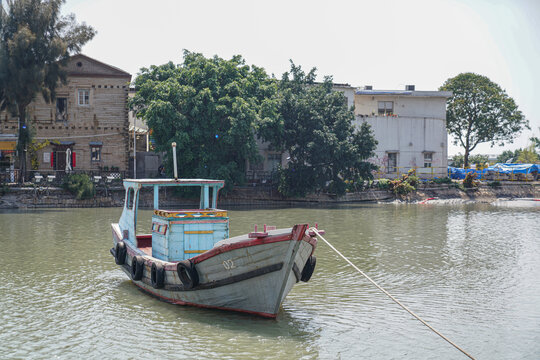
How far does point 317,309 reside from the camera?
10.4m

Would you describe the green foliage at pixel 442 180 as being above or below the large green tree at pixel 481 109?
below

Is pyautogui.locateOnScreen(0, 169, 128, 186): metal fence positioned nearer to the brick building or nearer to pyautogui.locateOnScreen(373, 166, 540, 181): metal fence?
the brick building

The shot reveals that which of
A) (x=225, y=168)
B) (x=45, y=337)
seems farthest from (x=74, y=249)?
(x=225, y=168)

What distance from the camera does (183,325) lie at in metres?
9.41

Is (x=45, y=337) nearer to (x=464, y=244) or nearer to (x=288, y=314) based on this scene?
(x=288, y=314)

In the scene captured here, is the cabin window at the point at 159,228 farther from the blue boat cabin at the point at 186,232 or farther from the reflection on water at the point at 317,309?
the reflection on water at the point at 317,309

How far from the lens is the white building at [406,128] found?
47.1 metres

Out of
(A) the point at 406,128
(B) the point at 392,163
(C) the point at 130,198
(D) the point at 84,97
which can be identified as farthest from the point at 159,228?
(A) the point at 406,128

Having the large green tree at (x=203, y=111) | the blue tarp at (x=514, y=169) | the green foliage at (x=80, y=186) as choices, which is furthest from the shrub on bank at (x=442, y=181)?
the green foliage at (x=80, y=186)

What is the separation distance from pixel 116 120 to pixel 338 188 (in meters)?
16.7

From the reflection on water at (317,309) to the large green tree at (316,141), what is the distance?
17.2m

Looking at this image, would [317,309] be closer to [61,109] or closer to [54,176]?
→ [54,176]

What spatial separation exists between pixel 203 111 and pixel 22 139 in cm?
1195

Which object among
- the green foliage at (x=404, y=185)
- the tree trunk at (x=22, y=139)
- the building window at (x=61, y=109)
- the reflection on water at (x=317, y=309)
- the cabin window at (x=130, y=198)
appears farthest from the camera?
the green foliage at (x=404, y=185)
